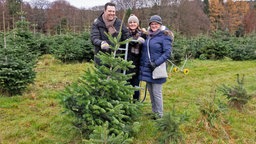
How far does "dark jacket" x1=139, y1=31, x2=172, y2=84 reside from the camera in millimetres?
3742

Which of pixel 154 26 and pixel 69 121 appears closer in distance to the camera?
pixel 69 121

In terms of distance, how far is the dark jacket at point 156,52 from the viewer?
12.3 feet

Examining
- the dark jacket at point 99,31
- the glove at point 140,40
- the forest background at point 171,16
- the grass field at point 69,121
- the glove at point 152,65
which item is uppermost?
the forest background at point 171,16

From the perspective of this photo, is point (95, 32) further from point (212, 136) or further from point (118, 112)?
point (212, 136)

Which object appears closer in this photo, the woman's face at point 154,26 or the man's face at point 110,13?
the man's face at point 110,13

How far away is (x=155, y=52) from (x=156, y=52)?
16mm

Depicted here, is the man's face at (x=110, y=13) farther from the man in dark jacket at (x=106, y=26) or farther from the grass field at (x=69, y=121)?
the grass field at (x=69, y=121)

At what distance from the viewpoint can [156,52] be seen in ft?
12.6

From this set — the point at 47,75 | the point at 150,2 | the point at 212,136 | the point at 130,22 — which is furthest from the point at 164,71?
the point at 150,2

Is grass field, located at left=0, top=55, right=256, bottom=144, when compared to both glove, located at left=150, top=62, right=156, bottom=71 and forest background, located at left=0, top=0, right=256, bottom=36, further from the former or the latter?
forest background, located at left=0, top=0, right=256, bottom=36

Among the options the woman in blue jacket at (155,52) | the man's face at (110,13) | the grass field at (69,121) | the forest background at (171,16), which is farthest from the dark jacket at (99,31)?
the forest background at (171,16)

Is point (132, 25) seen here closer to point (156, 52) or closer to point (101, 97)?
point (156, 52)

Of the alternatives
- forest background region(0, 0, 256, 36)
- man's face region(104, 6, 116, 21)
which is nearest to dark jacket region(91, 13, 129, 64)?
man's face region(104, 6, 116, 21)

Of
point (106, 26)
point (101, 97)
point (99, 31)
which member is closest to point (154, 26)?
point (106, 26)
